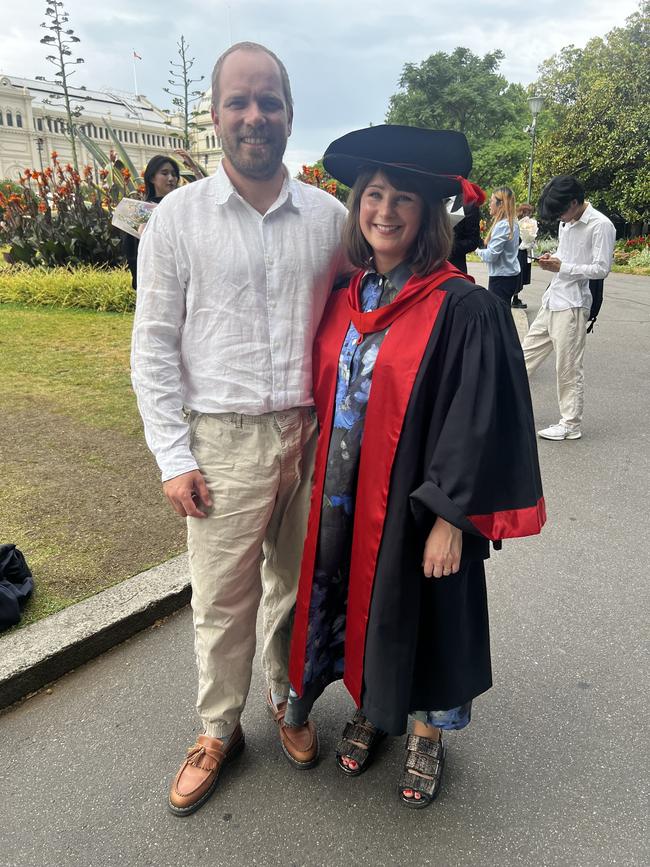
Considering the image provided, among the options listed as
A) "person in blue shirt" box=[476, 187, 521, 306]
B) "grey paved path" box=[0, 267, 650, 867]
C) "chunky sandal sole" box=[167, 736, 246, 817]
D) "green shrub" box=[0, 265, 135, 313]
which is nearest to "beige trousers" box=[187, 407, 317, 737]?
"chunky sandal sole" box=[167, 736, 246, 817]

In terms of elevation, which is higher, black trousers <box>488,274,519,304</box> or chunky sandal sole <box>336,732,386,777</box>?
black trousers <box>488,274,519,304</box>

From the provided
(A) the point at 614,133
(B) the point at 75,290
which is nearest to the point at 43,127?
(A) the point at 614,133

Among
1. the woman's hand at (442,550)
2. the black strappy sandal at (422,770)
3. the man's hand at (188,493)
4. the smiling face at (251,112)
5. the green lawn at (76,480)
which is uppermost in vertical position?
the smiling face at (251,112)

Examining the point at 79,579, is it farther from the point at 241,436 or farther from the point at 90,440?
the point at 90,440

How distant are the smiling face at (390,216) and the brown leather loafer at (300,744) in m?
1.63

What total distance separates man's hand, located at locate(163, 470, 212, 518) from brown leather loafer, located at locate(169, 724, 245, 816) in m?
0.81

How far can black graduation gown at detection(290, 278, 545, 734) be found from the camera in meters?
1.70

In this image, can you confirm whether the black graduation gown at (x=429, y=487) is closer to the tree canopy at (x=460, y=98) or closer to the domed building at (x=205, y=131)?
the domed building at (x=205, y=131)

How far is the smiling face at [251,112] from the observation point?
5.86 ft

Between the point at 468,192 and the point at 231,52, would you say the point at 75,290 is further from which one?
the point at 468,192

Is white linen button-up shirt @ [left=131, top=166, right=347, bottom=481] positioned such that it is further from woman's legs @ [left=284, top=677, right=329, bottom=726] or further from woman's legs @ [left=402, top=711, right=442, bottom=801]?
woman's legs @ [left=402, top=711, right=442, bottom=801]

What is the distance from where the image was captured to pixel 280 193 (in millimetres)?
1935

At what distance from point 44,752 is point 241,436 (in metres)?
1.35

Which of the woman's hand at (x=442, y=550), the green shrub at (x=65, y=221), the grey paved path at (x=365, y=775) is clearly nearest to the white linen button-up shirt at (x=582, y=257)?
the grey paved path at (x=365, y=775)
